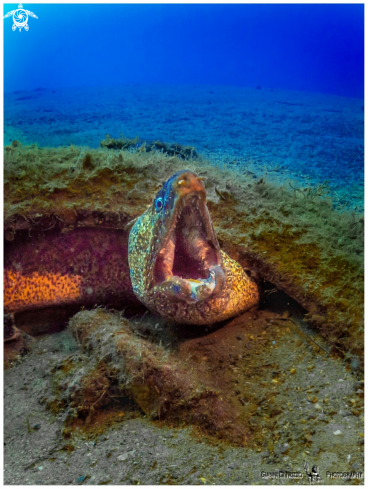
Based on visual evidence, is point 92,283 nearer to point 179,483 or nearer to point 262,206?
point 262,206

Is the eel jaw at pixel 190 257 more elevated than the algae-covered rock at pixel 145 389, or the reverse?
the eel jaw at pixel 190 257

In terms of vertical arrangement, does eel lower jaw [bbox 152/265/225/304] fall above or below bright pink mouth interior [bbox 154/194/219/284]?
below

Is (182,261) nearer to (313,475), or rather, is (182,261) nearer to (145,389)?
(145,389)

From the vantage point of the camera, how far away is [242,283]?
3.07 metres

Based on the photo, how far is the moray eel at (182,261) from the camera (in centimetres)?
227

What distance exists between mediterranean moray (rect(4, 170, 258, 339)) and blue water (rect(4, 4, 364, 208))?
2.01m

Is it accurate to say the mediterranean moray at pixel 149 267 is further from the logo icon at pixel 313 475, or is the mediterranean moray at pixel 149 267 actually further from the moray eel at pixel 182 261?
the logo icon at pixel 313 475

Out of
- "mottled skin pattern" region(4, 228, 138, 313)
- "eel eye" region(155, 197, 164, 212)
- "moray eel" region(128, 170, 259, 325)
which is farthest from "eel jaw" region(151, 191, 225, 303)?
"mottled skin pattern" region(4, 228, 138, 313)

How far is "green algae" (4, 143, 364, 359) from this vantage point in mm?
2699

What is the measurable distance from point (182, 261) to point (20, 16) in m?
3.02

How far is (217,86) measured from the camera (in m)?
8.29

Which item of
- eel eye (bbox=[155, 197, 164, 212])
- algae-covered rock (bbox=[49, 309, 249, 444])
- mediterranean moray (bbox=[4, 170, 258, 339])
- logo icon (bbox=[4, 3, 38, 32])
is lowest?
algae-covered rock (bbox=[49, 309, 249, 444])

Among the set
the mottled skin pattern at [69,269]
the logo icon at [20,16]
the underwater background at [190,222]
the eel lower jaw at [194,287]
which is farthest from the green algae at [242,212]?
the logo icon at [20,16]

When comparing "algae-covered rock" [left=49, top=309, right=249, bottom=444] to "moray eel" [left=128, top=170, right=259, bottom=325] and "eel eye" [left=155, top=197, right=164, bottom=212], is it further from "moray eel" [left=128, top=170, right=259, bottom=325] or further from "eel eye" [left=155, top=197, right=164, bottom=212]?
"eel eye" [left=155, top=197, right=164, bottom=212]
